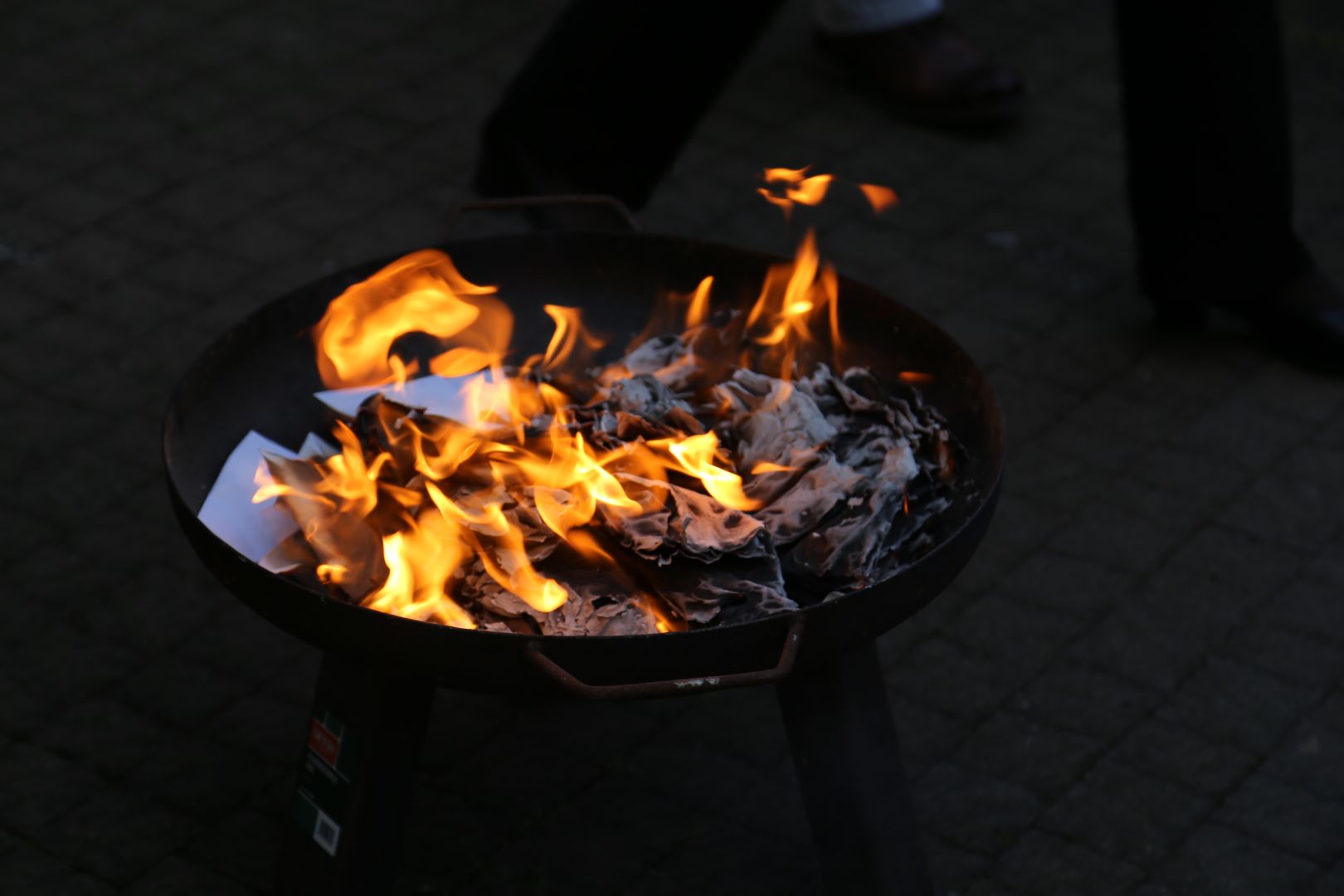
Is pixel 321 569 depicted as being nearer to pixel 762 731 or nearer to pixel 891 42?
pixel 762 731

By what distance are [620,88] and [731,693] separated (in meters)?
1.64

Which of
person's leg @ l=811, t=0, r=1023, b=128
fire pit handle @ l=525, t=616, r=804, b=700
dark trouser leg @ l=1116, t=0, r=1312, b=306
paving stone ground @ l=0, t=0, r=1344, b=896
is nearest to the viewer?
fire pit handle @ l=525, t=616, r=804, b=700

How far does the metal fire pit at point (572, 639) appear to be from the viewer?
1894 mm

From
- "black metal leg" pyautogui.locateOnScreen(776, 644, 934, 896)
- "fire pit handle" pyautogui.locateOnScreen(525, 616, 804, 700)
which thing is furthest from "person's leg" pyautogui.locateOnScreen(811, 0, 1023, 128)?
"fire pit handle" pyautogui.locateOnScreen(525, 616, 804, 700)

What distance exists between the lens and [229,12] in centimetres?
564

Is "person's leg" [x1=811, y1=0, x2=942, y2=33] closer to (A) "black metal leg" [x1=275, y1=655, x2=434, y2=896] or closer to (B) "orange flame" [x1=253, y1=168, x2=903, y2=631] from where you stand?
(B) "orange flame" [x1=253, y1=168, x2=903, y2=631]

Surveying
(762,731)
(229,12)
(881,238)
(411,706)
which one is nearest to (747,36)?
(881,238)

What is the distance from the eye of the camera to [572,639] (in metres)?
1.85

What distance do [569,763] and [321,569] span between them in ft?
3.23

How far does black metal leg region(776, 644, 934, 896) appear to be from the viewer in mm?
2312

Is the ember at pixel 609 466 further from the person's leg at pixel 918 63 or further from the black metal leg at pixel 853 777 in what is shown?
the person's leg at pixel 918 63

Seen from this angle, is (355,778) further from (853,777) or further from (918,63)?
(918,63)

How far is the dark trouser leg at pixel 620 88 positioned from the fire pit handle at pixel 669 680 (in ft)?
7.64

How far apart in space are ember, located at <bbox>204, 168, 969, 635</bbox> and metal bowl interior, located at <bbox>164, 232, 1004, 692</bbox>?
0.04m
